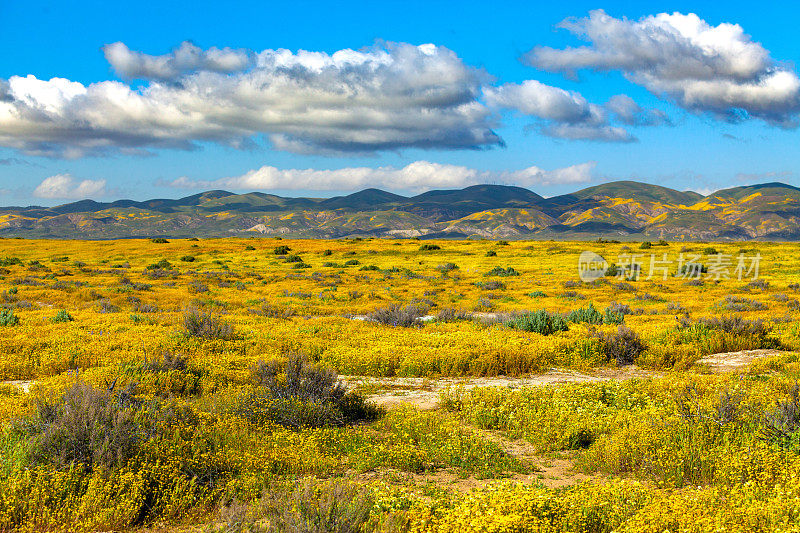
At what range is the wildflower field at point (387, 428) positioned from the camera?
4.96 m

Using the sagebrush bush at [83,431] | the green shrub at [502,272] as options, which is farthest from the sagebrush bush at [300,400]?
the green shrub at [502,272]

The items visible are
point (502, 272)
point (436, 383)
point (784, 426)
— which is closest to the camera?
point (784, 426)

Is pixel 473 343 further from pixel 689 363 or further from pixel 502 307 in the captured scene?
pixel 502 307

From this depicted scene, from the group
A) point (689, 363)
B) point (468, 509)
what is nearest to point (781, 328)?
point (689, 363)

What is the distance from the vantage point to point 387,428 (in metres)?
8.12

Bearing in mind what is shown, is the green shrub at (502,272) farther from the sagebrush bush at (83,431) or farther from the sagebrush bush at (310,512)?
the sagebrush bush at (310,512)

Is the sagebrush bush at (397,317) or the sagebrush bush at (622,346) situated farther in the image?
the sagebrush bush at (397,317)

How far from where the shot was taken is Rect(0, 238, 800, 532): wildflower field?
496 cm

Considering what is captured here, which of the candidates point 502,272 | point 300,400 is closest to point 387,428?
point 300,400

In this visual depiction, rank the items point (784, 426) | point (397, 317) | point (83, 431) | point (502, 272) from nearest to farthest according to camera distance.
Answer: point (83, 431), point (784, 426), point (397, 317), point (502, 272)

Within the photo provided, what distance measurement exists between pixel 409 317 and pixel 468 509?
14199mm

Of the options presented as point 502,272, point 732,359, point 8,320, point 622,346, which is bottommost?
point 8,320

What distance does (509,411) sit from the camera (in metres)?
8.78

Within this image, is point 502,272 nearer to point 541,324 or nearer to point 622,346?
point 541,324
